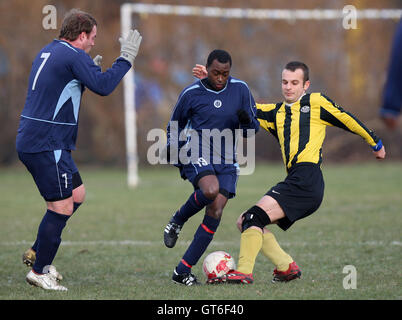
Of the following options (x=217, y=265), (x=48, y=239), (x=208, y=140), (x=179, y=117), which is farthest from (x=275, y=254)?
(x=48, y=239)

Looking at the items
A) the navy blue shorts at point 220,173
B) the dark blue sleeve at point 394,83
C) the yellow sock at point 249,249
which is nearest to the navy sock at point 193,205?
the navy blue shorts at point 220,173

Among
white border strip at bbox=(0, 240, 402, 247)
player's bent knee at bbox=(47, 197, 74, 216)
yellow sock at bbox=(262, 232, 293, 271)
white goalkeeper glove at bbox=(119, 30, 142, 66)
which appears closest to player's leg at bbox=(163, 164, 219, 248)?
yellow sock at bbox=(262, 232, 293, 271)

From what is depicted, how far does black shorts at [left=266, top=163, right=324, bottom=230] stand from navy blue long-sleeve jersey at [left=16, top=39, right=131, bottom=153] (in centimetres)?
155

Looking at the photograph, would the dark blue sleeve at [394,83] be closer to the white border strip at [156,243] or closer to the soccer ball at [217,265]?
the soccer ball at [217,265]

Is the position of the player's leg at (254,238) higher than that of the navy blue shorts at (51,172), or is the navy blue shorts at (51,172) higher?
the navy blue shorts at (51,172)

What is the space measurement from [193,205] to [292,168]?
861 millimetres

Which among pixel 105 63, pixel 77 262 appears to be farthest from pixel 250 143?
pixel 77 262

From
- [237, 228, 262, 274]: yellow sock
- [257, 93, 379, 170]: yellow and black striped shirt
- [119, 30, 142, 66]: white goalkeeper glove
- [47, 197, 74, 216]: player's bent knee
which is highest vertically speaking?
[119, 30, 142, 66]: white goalkeeper glove

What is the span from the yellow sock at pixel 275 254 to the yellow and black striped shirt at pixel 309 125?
2.00 ft

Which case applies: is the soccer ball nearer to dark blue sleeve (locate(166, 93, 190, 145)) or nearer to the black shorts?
the black shorts

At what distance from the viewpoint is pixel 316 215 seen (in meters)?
9.56

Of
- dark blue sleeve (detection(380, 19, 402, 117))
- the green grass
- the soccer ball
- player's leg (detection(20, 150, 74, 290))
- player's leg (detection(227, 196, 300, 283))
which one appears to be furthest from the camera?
the soccer ball

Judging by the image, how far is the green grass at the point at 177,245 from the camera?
492 cm

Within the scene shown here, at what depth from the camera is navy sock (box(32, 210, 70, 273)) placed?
508cm
